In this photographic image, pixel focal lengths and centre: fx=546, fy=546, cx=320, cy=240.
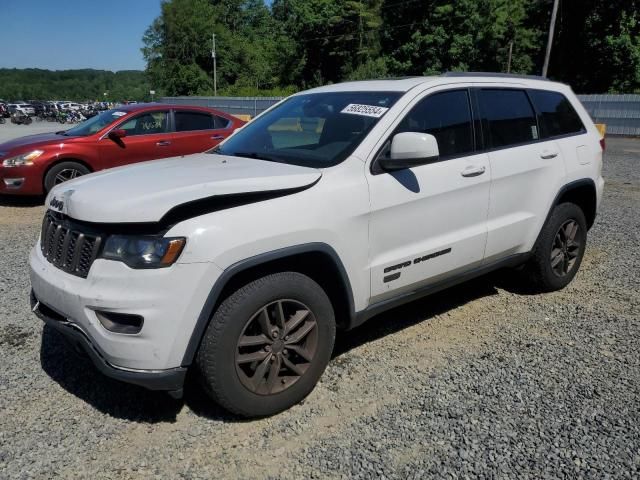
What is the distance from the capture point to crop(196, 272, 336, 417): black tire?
2.63m

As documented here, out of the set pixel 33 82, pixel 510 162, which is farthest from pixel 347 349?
pixel 33 82

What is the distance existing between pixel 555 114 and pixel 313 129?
218cm

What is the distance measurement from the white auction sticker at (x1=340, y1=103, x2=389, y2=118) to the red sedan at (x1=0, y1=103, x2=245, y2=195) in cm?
582

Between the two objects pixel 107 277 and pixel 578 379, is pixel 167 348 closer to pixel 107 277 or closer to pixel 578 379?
pixel 107 277

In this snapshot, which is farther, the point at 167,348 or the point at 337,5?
the point at 337,5

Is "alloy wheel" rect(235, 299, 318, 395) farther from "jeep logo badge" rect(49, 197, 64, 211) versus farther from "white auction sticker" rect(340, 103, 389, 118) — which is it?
"white auction sticker" rect(340, 103, 389, 118)

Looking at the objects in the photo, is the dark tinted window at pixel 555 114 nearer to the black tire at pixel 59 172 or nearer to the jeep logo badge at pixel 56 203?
the jeep logo badge at pixel 56 203

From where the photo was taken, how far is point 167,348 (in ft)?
8.26

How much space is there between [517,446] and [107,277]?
2152 mm

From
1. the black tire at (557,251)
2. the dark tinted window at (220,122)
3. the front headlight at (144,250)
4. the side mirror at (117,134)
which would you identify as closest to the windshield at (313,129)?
the front headlight at (144,250)

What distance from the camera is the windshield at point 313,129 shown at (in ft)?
11.0

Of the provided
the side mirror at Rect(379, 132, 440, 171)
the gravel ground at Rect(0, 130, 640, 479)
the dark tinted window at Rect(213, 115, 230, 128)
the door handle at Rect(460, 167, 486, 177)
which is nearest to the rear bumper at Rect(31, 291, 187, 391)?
the gravel ground at Rect(0, 130, 640, 479)

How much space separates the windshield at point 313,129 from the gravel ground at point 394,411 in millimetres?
1383

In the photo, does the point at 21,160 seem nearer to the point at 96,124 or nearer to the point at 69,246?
the point at 96,124
